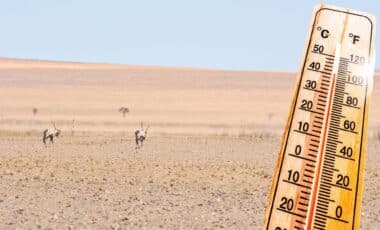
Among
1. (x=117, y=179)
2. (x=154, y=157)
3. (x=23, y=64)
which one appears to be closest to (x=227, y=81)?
(x=23, y=64)

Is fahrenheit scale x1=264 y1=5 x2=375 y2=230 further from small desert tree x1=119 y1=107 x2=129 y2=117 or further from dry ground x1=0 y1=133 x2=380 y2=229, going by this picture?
small desert tree x1=119 y1=107 x2=129 y2=117

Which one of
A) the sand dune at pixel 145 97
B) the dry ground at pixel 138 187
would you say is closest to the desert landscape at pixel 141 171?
the dry ground at pixel 138 187

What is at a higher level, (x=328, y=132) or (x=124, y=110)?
(x=124, y=110)

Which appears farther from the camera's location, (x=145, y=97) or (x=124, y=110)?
(x=145, y=97)

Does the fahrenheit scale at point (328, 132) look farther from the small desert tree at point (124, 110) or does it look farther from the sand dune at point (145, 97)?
the small desert tree at point (124, 110)

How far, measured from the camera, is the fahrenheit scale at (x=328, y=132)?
282cm

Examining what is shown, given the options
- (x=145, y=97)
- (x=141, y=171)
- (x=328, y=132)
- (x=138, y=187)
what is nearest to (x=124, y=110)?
(x=145, y=97)

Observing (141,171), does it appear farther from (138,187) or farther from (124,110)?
(124,110)

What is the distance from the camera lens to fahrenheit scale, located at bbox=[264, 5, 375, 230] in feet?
9.24

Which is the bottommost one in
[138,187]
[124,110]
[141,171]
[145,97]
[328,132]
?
[138,187]

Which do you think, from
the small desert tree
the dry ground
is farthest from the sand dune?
the dry ground

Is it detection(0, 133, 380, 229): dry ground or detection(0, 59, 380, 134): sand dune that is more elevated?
detection(0, 59, 380, 134): sand dune

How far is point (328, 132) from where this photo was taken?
2844mm

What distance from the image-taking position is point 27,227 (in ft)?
43.5
